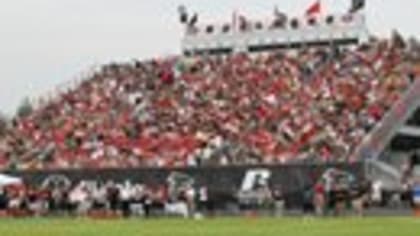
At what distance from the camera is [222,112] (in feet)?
199

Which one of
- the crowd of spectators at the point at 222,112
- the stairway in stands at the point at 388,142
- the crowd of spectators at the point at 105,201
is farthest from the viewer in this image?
the crowd of spectators at the point at 222,112

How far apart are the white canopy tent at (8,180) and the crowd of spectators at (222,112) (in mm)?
2299

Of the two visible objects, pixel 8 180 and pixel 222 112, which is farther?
pixel 222 112

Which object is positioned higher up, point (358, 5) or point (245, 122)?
point (358, 5)

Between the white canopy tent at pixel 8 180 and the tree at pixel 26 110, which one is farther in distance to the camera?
the tree at pixel 26 110

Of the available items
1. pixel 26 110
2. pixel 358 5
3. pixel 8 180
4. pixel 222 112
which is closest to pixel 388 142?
pixel 222 112

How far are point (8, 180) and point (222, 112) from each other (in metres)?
10.6

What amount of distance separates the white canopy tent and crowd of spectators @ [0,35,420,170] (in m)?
2.30

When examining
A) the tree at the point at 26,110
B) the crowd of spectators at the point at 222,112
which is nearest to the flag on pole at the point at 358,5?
the crowd of spectators at the point at 222,112

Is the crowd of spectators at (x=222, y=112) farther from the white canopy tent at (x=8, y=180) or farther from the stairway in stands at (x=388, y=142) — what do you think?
the white canopy tent at (x=8, y=180)

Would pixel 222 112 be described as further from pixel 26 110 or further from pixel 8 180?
pixel 26 110

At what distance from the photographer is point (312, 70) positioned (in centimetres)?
6356

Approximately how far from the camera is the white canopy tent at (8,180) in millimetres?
54562

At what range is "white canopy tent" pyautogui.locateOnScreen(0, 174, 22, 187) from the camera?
2148 inches
